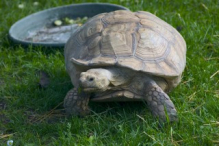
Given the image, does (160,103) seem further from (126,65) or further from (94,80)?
(94,80)

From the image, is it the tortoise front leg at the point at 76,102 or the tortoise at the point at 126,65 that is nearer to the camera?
the tortoise at the point at 126,65

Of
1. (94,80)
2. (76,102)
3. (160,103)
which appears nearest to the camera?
(94,80)

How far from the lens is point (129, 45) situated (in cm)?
328

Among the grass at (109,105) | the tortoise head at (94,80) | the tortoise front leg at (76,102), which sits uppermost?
the tortoise head at (94,80)

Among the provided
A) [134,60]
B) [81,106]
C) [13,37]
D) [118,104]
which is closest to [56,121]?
[81,106]

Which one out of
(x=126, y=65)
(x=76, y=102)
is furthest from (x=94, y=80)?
(x=76, y=102)

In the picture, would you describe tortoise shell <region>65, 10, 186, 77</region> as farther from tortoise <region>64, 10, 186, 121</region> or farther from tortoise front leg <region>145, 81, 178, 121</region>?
tortoise front leg <region>145, 81, 178, 121</region>

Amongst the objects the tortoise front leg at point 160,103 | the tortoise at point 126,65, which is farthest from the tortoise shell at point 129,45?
the tortoise front leg at point 160,103

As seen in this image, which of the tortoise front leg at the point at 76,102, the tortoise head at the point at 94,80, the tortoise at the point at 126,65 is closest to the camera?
the tortoise head at the point at 94,80

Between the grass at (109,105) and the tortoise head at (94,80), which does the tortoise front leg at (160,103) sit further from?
the tortoise head at (94,80)

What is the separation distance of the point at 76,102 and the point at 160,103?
26.0 inches

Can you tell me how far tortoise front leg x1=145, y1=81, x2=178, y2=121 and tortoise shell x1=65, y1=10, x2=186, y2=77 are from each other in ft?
0.40

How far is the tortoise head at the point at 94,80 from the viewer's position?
9.96 ft

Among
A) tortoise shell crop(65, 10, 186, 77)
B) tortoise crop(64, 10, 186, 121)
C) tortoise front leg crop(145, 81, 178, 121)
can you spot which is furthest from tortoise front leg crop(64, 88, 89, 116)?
tortoise front leg crop(145, 81, 178, 121)
